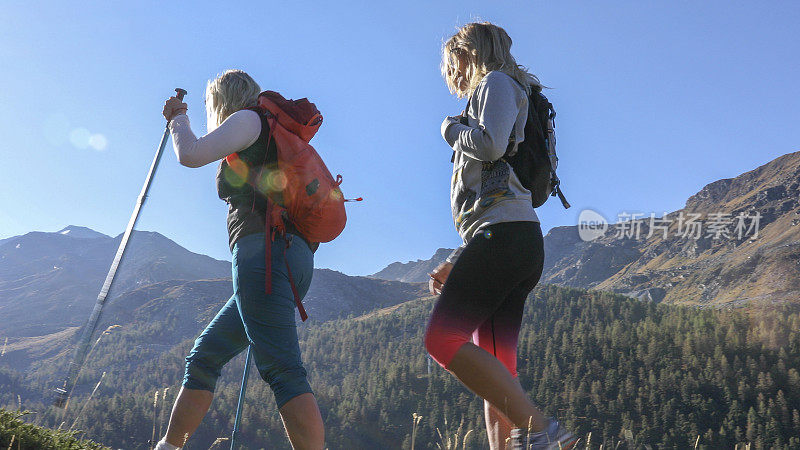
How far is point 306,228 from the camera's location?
2.50m

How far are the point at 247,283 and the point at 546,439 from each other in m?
1.25

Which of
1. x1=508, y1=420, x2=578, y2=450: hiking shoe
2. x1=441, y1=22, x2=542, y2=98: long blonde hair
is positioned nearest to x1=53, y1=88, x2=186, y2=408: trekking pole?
x1=441, y1=22, x2=542, y2=98: long blonde hair

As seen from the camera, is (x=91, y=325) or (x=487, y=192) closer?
(x=487, y=192)

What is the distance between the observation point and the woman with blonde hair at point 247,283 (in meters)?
2.25

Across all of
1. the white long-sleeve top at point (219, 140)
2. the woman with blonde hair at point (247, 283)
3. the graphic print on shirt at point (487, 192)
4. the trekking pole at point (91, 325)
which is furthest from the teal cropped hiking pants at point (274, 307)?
the trekking pole at point (91, 325)

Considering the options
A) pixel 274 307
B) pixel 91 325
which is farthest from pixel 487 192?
pixel 91 325

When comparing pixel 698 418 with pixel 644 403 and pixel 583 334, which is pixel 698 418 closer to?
pixel 644 403

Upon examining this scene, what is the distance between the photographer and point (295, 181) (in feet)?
8.00

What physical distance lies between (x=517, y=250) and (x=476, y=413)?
113507 mm

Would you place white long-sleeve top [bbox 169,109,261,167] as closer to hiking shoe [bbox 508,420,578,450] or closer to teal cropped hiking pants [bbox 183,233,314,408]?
teal cropped hiking pants [bbox 183,233,314,408]

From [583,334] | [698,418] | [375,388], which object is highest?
[583,334]

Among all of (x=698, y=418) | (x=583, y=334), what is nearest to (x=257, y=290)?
(x=698, y=418)

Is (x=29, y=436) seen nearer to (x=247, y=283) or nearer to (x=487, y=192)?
(x=247, y=283)

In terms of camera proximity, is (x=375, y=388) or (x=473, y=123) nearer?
(x=473, y=123)
